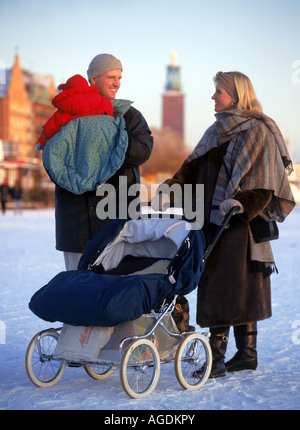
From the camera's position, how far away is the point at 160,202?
461 centimetres

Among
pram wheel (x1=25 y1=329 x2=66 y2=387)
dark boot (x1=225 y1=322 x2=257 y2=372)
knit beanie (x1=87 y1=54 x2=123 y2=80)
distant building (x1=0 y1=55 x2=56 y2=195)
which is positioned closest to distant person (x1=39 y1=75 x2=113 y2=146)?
knit beanie (x1=87 y1=54 x2=123 y2=80)

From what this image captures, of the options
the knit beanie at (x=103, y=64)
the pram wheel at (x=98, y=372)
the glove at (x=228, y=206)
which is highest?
the knit beanie at (x=103, y=64)

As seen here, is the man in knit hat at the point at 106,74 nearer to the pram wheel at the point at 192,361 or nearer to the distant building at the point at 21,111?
the pram wheel at the point at 192,361

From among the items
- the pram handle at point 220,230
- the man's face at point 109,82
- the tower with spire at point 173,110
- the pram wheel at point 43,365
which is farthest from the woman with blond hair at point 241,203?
the tower with spire at point 173,110

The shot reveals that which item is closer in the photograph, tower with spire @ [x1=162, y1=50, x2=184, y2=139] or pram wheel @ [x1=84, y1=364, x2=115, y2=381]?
pram wheel @ [x1=84, y1=364, x2=115, y2=381]

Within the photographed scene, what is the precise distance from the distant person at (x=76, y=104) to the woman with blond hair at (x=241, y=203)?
608 millimetres

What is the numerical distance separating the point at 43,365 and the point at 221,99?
1.86 metres

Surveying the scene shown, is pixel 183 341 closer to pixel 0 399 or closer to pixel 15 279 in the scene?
pixel 0 399

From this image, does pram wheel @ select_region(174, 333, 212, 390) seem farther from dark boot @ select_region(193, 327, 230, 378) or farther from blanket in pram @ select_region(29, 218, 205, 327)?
blanket in pram @ select_region(29, 218, 205, 327)

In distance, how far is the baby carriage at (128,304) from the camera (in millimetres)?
3773

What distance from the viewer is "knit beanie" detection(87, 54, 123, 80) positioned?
15.0ft

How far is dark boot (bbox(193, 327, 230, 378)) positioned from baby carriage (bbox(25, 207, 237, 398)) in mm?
136
